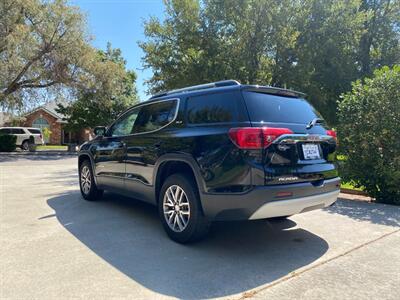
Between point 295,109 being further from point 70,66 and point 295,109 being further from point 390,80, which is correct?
point 70,66

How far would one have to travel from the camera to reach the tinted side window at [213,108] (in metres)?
3.95

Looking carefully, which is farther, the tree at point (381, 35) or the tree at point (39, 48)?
the tree at point (39, 48)

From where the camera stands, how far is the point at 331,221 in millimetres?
5484

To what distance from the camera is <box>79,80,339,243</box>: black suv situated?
3670 millimetres

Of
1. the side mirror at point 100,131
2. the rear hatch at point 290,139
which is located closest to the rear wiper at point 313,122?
the rear hatch at point 290,139

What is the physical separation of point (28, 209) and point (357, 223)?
555 cm

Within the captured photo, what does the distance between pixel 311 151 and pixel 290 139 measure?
459mm

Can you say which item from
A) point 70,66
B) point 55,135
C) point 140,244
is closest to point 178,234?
point 140,244

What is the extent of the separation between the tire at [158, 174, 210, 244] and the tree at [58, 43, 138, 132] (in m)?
21.2

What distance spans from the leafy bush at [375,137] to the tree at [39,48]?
64.4 ft

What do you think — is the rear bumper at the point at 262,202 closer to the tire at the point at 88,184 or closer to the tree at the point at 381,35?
the tire at the point at 88,184

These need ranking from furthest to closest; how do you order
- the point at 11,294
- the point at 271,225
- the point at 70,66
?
the point at 70,66 → the point at 271,225 → the point at 11,294

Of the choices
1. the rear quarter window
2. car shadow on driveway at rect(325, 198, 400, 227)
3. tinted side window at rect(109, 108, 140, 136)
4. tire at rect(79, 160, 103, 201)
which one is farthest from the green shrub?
the rear quarter window

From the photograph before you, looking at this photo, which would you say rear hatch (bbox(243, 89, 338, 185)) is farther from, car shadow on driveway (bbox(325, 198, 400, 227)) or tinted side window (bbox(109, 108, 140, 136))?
tinted side window (bbox(109, 108, 140, 136))
